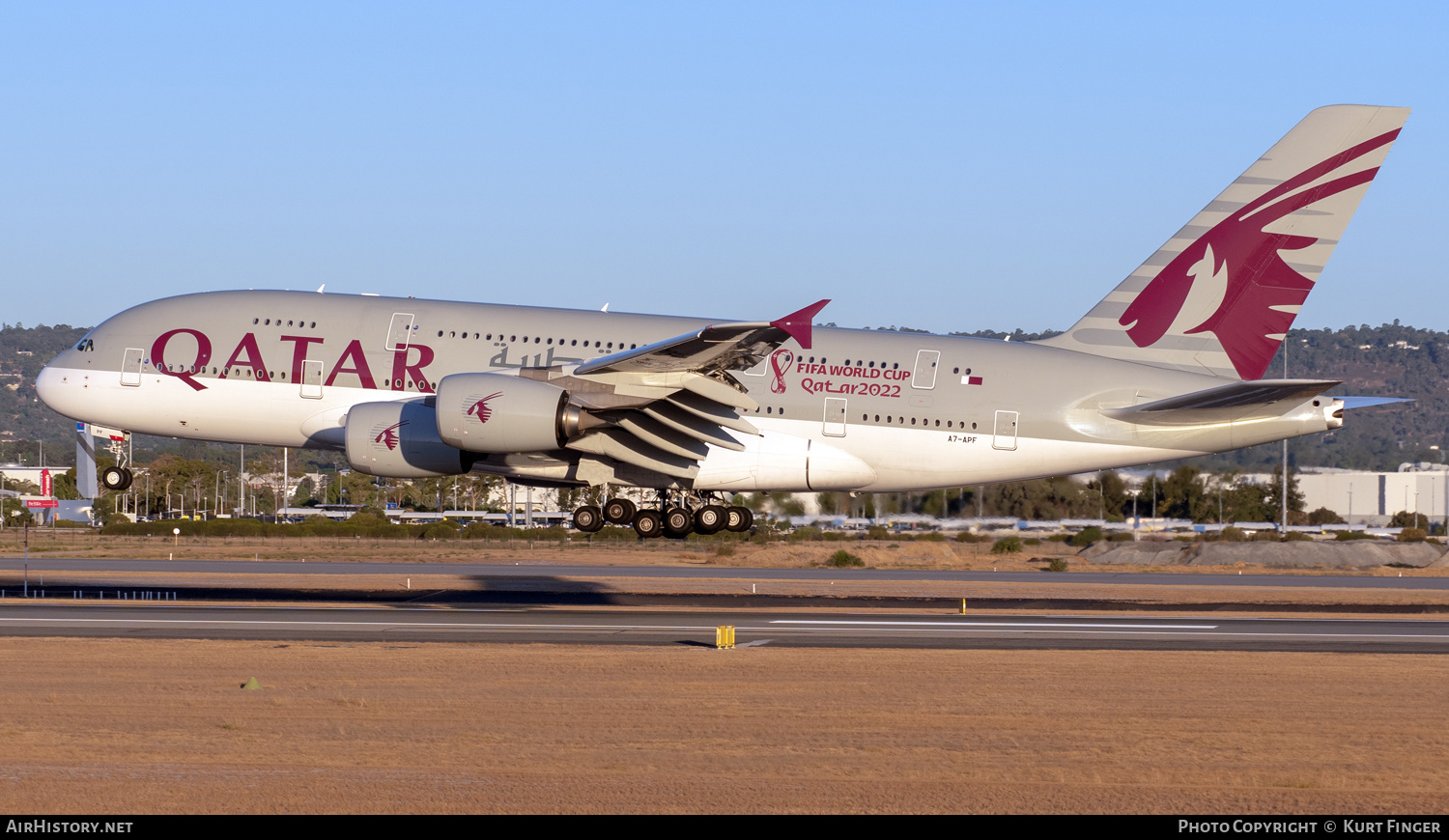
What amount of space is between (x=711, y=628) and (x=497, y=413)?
7188 millimetres

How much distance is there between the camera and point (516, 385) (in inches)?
1139

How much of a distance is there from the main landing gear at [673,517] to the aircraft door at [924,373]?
4.82 metres

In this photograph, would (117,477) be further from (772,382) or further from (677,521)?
(772,382)

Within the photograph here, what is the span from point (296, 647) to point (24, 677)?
16.8ft

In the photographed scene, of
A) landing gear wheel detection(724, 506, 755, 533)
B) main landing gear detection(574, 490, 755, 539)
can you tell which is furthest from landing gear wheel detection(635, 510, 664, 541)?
landing gear wheel detection(724, 506, 755, 533)

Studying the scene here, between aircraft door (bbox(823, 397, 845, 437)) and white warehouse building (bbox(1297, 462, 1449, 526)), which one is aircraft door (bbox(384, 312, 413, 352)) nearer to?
aircraft door (bbox(823, 397, 845, 437))

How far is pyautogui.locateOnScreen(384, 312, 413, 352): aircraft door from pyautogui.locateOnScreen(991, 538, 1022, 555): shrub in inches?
1389

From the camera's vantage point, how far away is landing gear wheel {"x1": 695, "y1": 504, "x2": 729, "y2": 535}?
32.1m

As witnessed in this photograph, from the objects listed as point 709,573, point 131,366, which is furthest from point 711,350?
point 709,573

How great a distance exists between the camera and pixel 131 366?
1259 inches

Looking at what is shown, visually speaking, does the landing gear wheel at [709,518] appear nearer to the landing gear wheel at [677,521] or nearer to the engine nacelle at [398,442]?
the landing gear wheel at [677,521]

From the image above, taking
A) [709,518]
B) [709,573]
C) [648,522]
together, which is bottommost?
[709,573]

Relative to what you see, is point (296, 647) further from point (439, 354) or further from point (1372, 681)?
point (1372, 681)

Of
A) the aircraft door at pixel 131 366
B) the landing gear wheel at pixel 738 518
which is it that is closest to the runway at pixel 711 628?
the landing gear wheel at pixel 738 518
